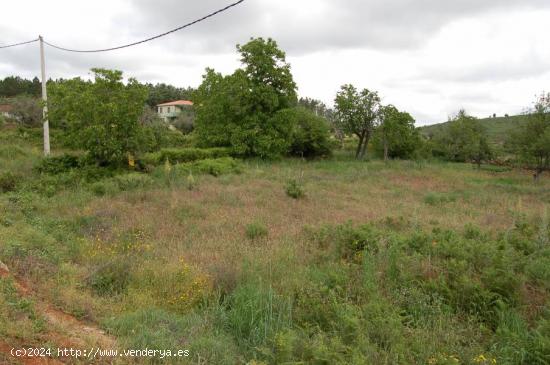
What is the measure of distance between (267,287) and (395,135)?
90.6 ft

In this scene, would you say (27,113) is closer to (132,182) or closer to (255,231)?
(132,182)

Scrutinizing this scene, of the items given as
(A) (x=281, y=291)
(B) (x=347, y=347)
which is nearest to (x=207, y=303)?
(A) (x=281, y=291)

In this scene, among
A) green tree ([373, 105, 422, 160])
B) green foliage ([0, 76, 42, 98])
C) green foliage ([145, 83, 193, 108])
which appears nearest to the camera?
green tree ([373, 105, 422, 160])

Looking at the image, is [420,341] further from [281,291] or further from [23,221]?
[23,221]

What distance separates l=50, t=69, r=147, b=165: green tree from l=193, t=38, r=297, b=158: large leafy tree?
9.29 metres

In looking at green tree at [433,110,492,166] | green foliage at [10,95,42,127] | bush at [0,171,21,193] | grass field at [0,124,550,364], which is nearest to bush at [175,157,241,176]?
bush at [0,171,21,193]

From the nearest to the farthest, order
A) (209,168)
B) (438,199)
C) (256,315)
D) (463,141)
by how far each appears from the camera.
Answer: (256,315)
(438,199)
(209,168)
(463,141)

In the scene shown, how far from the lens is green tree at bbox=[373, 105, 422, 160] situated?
30344mm

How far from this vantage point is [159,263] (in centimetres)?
625

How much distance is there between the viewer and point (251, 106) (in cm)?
A: 2483

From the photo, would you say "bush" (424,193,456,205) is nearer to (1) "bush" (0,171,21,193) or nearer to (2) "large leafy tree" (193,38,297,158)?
(2) "large leafy tree" (193,38,297,158)

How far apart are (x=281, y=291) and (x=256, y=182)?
1120 cm

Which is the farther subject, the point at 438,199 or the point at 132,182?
the point at 438,199

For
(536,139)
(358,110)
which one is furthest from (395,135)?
(536,139)
